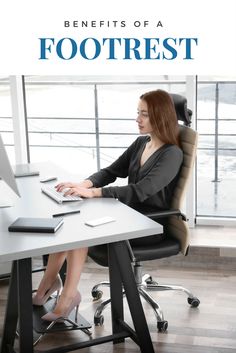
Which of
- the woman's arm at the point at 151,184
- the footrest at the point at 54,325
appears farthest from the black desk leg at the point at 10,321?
the woman's arm at the point at 151,184

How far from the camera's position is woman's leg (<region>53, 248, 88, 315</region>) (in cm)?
333

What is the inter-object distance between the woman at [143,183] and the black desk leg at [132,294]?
301mm

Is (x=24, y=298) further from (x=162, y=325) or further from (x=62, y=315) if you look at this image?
(x=162, y=325)

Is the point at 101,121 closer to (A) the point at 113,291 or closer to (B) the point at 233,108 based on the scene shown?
(B) the point at 233,108

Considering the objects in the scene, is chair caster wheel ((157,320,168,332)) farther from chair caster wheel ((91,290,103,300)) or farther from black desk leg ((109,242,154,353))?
chair caster wheel ((91,290,103,300))

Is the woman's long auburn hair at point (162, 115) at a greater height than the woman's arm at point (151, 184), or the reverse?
the woman's long auburn hair at point (162, 115)

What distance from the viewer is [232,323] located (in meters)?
3.62

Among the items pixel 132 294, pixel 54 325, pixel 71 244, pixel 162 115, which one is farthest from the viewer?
pixel 162 115

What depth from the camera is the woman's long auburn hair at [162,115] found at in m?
3.54

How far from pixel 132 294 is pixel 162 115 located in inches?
38.9

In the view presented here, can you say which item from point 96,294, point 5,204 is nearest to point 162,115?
point 5,204

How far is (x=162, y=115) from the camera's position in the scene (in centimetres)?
354

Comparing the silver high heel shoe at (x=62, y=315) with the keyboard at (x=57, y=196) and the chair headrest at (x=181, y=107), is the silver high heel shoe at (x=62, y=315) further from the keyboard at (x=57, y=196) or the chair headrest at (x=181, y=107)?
the chair headrest at (x=181, y=107)

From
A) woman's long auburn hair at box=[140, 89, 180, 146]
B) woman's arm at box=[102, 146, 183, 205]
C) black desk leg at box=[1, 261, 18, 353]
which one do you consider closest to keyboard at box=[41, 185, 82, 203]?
woman's arm at box=[102, 146, 183, 205]
